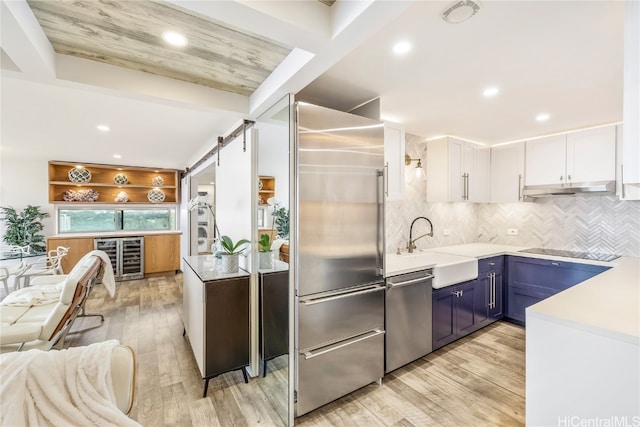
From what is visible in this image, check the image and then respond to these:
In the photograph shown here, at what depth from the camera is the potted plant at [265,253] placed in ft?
7.66

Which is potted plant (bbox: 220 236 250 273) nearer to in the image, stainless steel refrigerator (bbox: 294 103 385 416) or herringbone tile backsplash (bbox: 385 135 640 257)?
stainless steel refrigerator (bbox: 294 103 385 416)

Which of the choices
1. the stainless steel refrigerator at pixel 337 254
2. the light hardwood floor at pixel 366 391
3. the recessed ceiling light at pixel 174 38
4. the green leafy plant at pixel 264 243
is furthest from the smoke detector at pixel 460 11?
the light hardwood floor at pixel 366 391

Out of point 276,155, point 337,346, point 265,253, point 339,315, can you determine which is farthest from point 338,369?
point 276,155

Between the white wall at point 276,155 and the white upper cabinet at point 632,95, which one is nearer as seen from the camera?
the white upper cabinet at point 632,95

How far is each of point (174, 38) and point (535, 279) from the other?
420cm

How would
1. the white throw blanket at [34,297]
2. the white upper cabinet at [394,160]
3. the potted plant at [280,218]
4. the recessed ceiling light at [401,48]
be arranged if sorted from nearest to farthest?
the recessed ceiling light at [401,48]
the potted plant at [280,218]
the white throw blanket at [34,297]
the white upper cabinet at [394,160]

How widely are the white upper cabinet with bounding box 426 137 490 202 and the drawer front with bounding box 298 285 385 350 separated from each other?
6.40 feet

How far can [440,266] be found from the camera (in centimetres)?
267

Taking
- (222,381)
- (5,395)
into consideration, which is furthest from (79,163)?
(5,395)

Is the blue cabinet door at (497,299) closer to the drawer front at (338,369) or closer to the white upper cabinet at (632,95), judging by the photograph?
the drawer front at (338,369)

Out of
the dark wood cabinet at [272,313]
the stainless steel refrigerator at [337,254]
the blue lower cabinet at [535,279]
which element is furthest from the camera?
the blue lower cabinet at [535,279]

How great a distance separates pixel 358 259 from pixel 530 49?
172 cm

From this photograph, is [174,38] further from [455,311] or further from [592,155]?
[592,155]

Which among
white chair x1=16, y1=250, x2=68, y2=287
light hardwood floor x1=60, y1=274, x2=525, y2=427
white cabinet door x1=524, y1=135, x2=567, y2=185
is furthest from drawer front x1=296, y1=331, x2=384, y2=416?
white chair x1=16, y1=250, x2=68, y2=287
